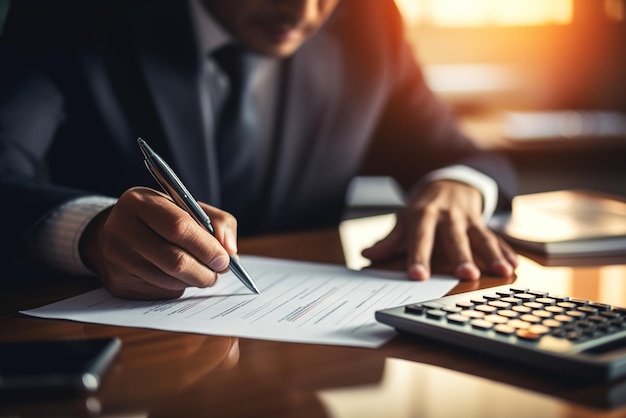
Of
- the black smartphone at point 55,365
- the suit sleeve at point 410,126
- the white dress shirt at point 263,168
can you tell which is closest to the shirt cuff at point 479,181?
the white dress shirt at point 263,168

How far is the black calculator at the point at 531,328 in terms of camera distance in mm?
378

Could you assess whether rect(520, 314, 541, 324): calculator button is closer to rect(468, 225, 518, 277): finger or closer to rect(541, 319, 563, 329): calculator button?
rect(541, 319, 563, 329): calculator button

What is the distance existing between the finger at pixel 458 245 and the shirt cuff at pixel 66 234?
13.7 inches

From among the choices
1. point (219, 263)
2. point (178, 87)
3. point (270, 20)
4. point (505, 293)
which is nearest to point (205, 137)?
point (178, 87)

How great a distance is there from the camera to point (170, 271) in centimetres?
54

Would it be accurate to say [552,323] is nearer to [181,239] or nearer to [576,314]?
[576,314]

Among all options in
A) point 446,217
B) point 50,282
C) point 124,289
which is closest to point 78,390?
point 124,289

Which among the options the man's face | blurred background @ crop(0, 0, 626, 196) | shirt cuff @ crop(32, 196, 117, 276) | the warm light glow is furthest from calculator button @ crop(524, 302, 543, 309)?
the warm light glow

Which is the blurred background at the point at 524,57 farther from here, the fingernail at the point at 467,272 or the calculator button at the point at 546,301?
the calculator button at the point at 546,301

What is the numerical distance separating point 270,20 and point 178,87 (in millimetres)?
162

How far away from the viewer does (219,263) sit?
0.55 metres

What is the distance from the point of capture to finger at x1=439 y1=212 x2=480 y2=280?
65 centimetres

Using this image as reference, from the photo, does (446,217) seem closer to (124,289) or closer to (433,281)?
(433,281)

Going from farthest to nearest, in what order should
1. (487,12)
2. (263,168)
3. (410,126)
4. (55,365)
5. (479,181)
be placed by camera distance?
(487,12) → (410,126) → (263,168) → (479,181) → (55,365)
